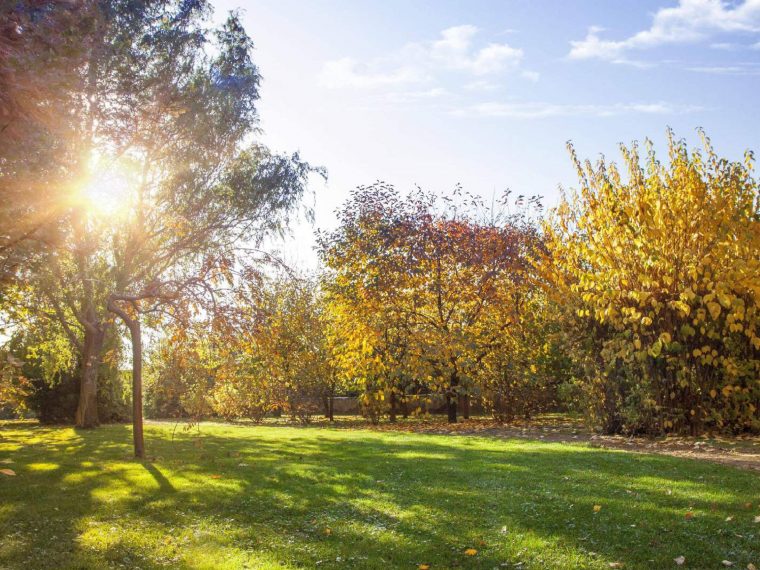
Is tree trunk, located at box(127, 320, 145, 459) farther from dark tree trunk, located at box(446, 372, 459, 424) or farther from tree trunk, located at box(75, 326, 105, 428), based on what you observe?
dark tree trunk, located at box(446, 372, 459, 424)

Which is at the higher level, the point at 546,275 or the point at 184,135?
the point at 184,135

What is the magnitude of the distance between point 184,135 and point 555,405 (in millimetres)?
13967

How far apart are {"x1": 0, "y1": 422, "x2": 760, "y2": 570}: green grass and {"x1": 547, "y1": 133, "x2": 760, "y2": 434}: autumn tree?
2.80m

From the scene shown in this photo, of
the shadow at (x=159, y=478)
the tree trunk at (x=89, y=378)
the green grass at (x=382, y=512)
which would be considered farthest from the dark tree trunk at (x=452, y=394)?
the tree trunk at (x=89, y=378)

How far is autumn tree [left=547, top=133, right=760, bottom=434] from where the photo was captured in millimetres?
11062

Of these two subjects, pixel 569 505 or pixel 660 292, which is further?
pixel 660 292

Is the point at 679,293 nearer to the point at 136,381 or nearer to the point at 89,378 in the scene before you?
the point at 136,381

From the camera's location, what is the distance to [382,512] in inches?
254

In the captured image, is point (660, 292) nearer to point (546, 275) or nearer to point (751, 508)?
point (546, 275)

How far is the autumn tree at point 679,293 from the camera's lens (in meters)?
11.1

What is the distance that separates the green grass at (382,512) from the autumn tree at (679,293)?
2798mm

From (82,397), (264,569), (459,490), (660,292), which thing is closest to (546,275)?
(660,292)

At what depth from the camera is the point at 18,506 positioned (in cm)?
696

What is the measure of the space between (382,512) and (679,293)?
306 inches
